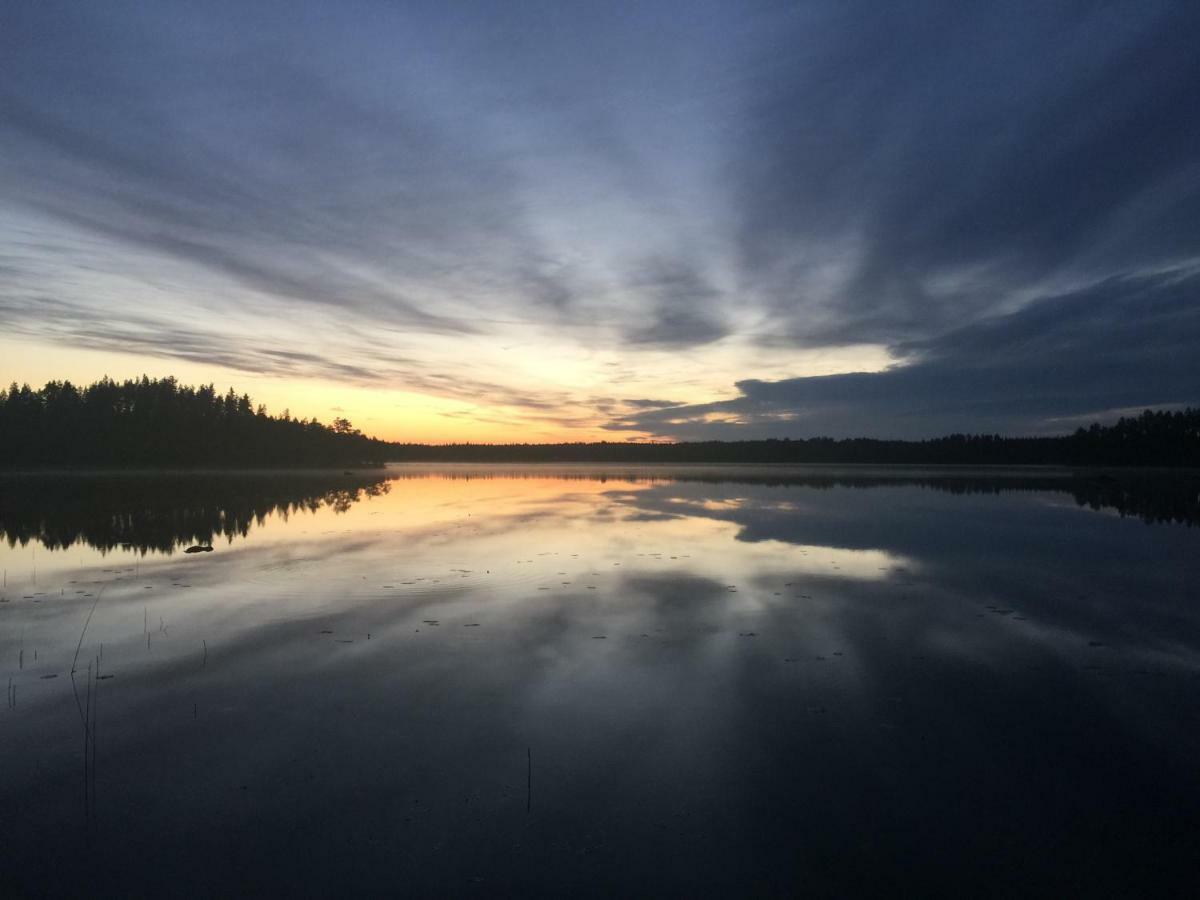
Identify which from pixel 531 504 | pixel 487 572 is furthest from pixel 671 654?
pixel 531 504

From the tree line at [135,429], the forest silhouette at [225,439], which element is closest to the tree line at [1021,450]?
the forest silhouette at [225,439]

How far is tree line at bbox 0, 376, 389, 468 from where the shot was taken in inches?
3570

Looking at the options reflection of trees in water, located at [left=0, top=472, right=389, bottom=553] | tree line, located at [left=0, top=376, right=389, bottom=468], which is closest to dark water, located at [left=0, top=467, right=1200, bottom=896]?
reflection of trees in water, located at [left=0, top=472, right=389, bottom=553]

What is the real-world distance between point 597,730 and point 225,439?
11516cm

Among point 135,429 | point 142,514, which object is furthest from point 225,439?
point 142,514

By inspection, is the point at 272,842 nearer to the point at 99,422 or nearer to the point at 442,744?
the point at 442,744

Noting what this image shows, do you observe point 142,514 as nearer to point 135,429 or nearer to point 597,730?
point 597,730

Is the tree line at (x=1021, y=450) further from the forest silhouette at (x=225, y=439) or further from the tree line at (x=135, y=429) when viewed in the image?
the tree line at (x=135, y=429)

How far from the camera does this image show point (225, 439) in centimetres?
10512

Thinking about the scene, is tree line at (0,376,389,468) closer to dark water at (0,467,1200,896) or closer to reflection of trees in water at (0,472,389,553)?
reflection of trees in water at (0,472,389,553)

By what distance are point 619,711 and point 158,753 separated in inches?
195

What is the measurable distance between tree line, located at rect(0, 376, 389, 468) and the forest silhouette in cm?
14

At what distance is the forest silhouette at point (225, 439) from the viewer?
301 ft

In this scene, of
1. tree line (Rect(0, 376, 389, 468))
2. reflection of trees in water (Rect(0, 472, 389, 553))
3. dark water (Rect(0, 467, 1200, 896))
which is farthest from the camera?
tree line (Rect(0, 376, 389, 468))
